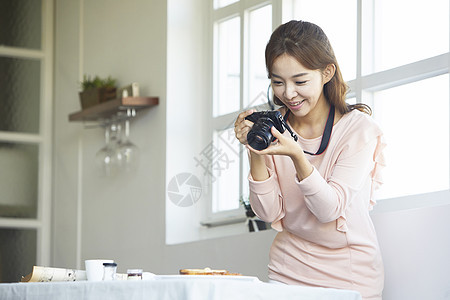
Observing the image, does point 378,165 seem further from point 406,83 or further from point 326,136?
point 406,83

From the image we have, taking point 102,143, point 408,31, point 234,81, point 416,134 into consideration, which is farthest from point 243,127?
point 102,143

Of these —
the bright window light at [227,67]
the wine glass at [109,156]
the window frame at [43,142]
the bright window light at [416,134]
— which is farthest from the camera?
the window frame at [43,142]

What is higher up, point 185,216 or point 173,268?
point 185,216

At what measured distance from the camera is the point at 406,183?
264 cm

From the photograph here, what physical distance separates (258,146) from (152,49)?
91.1 inches

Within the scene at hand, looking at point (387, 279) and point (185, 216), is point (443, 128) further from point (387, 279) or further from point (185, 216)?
point (185, 216)

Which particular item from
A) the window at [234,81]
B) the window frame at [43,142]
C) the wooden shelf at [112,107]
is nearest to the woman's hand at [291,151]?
the window at [234,81]

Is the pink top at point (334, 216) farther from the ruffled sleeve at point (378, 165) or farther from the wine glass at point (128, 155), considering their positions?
the wine glass at point (128, 155)

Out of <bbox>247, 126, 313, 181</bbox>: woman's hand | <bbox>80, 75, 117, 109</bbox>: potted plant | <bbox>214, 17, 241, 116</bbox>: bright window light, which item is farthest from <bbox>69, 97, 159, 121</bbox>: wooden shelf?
<bbox>247, 126, 313, 181</bbox>: woman's hand

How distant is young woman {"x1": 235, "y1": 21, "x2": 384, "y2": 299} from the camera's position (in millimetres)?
1995

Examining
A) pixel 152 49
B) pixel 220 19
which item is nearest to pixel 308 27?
pixel 220 19

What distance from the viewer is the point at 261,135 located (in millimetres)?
1880

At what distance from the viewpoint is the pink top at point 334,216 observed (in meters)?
1.99

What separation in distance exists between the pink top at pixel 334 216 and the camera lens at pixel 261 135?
0.47 feet
